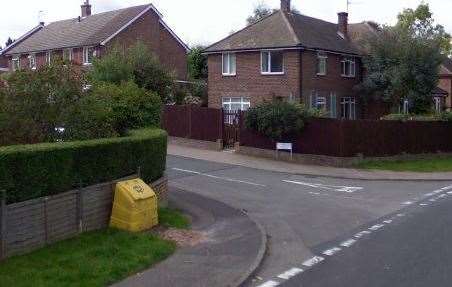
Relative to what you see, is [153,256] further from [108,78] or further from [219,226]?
[108,78]

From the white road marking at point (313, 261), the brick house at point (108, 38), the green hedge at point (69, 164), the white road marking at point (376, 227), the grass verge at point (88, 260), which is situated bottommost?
the white road marking at point (376, 227)

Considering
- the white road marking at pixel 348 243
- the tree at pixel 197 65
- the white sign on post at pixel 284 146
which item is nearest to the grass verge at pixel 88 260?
the white road marking at pixel 348 243

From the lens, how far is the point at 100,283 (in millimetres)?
8445

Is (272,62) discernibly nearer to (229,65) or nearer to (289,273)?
(229,65)

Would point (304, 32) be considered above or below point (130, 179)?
above

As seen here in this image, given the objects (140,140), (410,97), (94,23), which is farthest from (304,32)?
(140,140)

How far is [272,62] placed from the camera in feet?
124

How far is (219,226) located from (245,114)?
16471 millimetres

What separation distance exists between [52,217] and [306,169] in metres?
16.3

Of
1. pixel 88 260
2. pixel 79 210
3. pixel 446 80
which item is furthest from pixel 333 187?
pixel 446 80

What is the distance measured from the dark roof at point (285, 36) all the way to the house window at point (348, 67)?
1.85 feet

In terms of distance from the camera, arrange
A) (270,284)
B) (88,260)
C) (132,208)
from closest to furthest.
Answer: (270,284), (88,260), (132,208)

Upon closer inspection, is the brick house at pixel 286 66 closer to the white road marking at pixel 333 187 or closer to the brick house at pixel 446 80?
the white road marking at pixel 333 187

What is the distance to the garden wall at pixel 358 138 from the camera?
27203 millimetres
